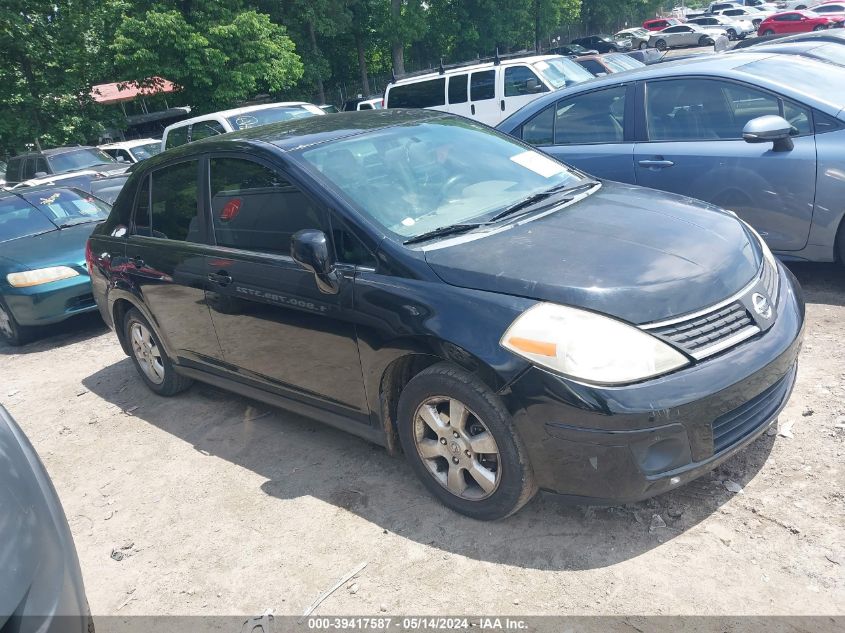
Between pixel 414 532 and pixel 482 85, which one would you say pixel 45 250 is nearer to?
pixel 414 532

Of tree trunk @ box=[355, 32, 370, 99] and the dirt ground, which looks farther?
tree trunk @ box=[355, 32, 370, 99]

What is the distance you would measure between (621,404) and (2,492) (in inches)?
82.0

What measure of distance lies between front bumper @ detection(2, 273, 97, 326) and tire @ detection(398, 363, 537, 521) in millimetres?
5059

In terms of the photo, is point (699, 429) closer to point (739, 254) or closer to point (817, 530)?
point (817, 530)

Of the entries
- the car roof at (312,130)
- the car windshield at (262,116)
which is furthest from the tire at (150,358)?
the car windshield at (262,116)

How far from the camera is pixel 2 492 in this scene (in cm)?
229

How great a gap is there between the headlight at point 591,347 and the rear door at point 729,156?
110 inches

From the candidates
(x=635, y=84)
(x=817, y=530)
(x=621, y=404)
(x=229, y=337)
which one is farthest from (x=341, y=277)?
(x=635, y=84)

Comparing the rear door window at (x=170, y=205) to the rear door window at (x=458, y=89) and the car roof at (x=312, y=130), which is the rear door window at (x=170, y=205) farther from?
the rear door window at (x=458, y=89)

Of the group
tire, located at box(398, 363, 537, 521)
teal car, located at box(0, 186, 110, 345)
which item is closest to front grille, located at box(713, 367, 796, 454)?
tire, located at box(398, 363, 537, 521)

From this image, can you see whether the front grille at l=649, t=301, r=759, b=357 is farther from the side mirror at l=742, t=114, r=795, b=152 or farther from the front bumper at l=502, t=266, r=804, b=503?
the side mirror at l=742, t=114, r=795, b=152

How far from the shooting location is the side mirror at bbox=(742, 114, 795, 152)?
468cm

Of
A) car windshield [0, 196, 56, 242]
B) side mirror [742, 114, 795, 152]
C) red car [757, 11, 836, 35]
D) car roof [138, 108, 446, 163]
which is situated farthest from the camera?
red car [757, 11, 836, 35]

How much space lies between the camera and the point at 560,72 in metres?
13.5
